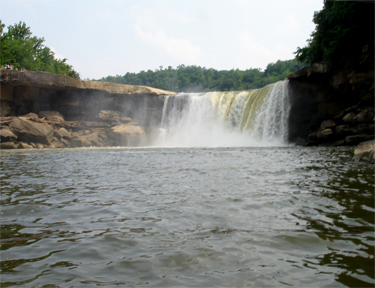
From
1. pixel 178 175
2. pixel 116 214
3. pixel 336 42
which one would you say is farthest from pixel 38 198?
pixel 336 42

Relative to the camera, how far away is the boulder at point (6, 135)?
83.0 ft

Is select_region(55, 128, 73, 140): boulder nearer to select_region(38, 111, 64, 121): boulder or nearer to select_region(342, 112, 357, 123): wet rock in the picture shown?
select_region(38, 111, 64, 121): boulder

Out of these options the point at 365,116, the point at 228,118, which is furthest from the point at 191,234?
the point at 228,118

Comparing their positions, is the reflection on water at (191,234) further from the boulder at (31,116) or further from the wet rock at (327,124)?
the boulder at (31,116)

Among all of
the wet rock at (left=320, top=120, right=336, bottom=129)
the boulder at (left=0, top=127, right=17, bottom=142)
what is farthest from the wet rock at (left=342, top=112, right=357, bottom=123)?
the boulder at (left=0, top=127, right=17, bottom=142)

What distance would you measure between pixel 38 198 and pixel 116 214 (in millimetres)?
2086

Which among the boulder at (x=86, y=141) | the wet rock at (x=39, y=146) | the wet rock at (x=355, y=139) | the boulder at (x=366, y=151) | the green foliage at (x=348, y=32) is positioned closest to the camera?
the boulder at (x=366, y=151)

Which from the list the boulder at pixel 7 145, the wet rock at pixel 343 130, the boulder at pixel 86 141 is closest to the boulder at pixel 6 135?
the boulder at pixel 7 145

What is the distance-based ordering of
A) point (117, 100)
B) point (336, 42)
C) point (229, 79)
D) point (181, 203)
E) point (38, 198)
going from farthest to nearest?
1. point (229, 79)
2. point (117, 100)
3. point (336, 42)
4. point (38, 198)
5. point (181, 203)

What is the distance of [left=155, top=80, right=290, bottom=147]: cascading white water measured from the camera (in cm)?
2509

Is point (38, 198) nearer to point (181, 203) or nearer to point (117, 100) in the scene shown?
point (181, 203)

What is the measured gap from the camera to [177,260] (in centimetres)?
316

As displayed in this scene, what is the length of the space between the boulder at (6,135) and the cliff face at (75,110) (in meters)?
0.13

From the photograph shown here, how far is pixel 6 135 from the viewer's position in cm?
2536
